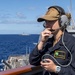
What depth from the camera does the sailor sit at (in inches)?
149

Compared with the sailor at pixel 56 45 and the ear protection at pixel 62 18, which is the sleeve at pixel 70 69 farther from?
the ear protection at pixel 62 18

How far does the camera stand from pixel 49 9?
4.06 metres

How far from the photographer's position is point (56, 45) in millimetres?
3918

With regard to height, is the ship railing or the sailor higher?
the sailor

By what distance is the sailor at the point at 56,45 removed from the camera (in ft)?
12.4

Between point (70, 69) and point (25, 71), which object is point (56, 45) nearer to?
A: point (70, 69)

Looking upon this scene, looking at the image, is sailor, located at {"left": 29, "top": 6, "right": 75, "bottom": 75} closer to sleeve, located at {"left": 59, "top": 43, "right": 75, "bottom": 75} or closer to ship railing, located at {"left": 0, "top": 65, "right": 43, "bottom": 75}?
sleeve, located at {"left": 59, "top": 43, "right": 75, "bottom": 75}

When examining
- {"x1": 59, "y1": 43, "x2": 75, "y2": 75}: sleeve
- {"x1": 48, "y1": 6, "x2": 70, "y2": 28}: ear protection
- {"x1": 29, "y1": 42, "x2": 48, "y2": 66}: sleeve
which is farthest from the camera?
{"x1": 29, "y1": 42, "x2": 48, "y2": 66}: sleeve

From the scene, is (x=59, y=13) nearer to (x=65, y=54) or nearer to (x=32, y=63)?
(x=65, y=54)

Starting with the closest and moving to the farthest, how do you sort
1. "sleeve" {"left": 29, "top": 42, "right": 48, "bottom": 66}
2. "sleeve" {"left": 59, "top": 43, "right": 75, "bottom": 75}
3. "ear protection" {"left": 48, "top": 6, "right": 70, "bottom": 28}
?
"sleeve" {"left": 59, "top": 43, "right": 75, "bottom": 75}, "ear protection" {"left": 48, "top": 6, "right": 70, "bottom": 28}, "sleeve" {"left": 29, "top": 42, "right": 48, "bottom": 66}

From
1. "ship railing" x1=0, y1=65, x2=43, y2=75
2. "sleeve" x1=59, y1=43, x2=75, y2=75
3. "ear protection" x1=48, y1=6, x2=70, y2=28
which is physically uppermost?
"ear protection" x1=48, y1=6, x2=70, y2=28

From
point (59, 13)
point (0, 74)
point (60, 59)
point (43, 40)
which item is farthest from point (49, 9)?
point (0, 74)

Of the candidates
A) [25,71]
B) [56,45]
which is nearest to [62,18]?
[56,45]

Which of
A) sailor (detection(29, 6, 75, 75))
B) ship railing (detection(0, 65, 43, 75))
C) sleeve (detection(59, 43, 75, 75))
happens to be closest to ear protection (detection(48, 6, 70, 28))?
sailor (detection(29, 6, 75, 75))
